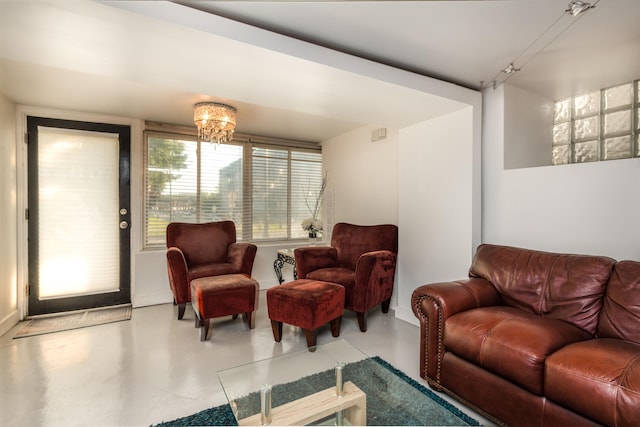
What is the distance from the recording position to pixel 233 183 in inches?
164

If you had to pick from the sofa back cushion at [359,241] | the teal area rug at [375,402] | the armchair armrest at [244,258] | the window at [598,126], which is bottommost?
the teal area rug at [375,402]

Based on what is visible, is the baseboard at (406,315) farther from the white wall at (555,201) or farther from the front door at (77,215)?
the front door at (77,215)

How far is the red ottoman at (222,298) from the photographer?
2555 mm

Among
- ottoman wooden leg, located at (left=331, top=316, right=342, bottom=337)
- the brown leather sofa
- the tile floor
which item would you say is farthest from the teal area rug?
ottoman wooden leg, located at (left=331, top=316, right=342, bottom=337)

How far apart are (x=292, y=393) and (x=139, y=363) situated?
4.66 feet

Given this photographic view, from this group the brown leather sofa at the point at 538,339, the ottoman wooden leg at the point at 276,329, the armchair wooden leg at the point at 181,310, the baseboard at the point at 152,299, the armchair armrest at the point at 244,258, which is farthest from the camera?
the baseboard at the point at 152,299

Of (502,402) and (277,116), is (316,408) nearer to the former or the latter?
(502,402)

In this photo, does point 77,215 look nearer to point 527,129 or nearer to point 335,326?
point 335,326

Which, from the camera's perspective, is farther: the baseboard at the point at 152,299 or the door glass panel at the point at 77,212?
the baseboard at the point at 152,299

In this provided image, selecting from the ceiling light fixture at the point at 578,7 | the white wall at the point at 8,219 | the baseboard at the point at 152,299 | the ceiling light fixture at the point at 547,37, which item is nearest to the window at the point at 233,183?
the baseboard at the point at 152,299

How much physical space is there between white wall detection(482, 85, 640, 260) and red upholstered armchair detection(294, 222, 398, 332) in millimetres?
916

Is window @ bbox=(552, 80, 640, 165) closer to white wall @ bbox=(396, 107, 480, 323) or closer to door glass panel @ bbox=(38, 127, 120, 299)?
white wall @ bbox=(396, 107, 480, 323)

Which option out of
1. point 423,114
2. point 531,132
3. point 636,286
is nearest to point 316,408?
point 636,286

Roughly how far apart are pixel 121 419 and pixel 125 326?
1528 millimetres
